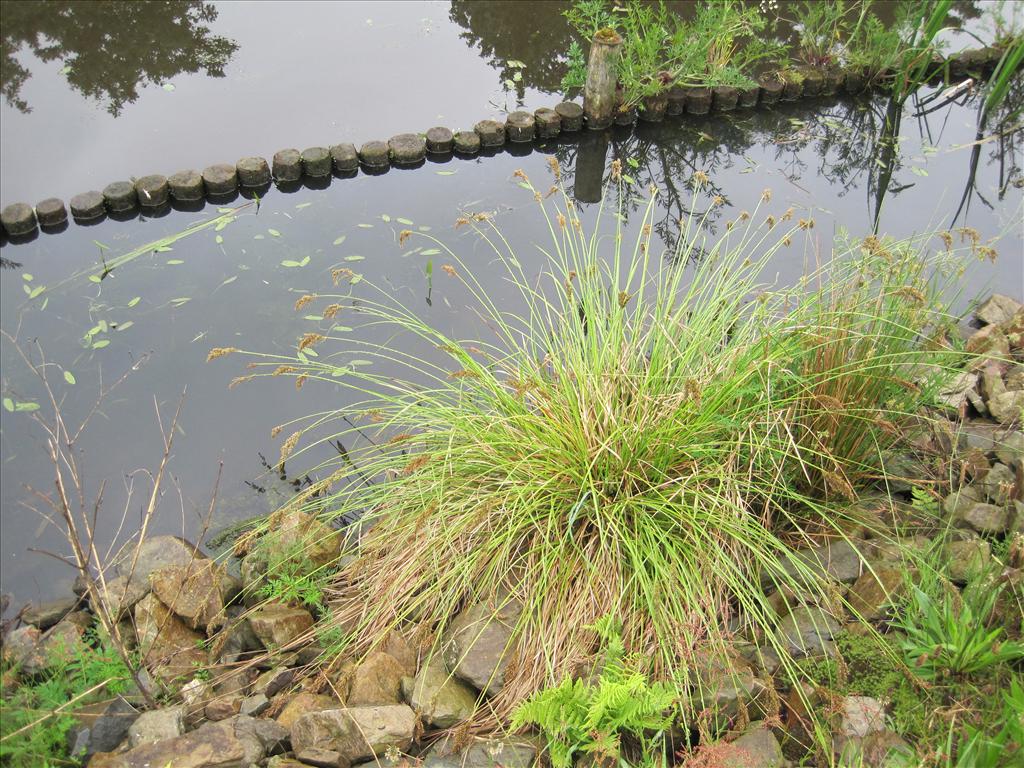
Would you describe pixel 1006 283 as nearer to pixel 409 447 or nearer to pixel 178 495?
pixel 409 447

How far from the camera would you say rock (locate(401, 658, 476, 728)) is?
2.31m

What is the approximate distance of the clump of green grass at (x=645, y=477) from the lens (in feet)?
7.93

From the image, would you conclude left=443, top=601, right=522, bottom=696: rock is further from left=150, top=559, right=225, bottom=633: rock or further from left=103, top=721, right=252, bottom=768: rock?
left=150, top=559, right=225, bottom=633: rock

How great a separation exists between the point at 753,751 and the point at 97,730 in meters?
1.83

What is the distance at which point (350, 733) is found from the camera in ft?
7.26

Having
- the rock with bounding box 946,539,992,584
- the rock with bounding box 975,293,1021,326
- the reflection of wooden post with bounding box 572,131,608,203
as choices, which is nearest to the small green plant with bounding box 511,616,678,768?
the rock with bounding box 946,539,992,584

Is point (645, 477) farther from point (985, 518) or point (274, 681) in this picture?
point (274, 681)

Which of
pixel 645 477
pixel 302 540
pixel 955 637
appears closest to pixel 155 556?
pixel 302 540

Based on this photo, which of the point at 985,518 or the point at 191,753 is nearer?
the point at 191,753

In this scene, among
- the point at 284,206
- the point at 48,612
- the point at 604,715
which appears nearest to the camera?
the point at 604,715

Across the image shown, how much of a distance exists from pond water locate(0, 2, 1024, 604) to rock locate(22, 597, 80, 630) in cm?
11

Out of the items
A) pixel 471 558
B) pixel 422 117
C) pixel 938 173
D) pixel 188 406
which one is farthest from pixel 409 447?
pixel 938 173

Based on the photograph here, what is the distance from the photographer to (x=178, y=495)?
Result: 3.37m

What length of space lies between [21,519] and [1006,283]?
4997mm
